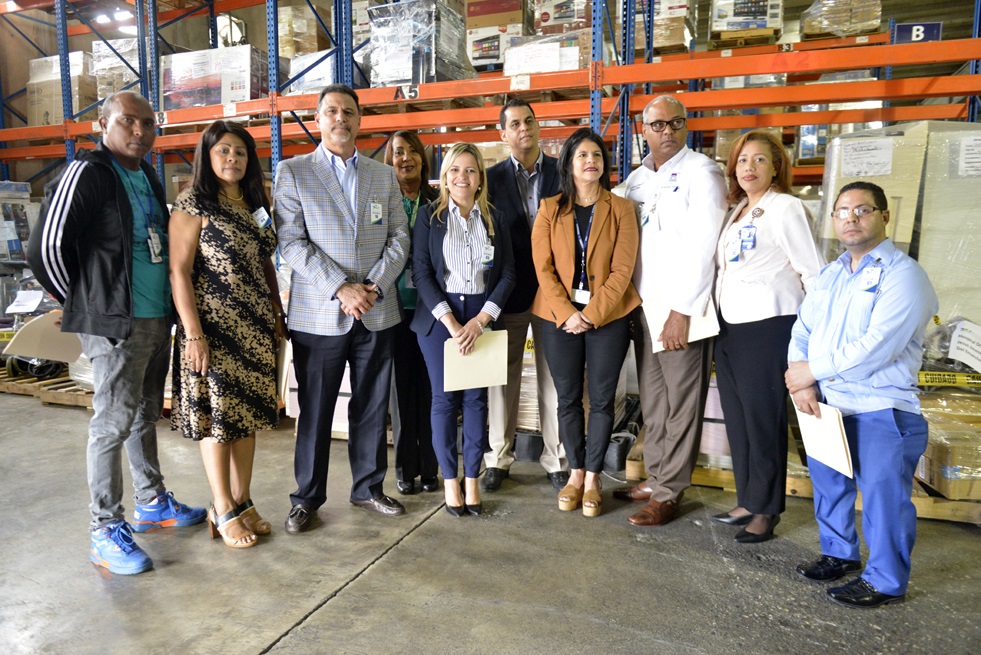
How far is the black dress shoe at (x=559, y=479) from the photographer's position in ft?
11.6

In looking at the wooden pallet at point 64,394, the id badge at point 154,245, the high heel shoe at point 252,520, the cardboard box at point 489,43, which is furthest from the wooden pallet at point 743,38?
the wooden pallet at point 64,394

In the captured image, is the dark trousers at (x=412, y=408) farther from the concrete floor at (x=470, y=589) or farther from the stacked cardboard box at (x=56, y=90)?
the stacked cardboard box at (x=56, y=90)

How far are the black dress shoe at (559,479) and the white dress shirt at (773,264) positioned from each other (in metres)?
1.28

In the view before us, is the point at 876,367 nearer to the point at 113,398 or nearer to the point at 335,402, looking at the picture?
the point at 335,402

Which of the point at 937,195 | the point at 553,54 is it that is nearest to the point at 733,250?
the point at 937,195

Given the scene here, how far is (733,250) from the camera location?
281cm

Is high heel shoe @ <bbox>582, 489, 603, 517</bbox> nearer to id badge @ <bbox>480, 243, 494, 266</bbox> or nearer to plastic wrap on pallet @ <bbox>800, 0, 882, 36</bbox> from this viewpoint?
id badge @ <bbox>480, 243, 494, 266</bbox>

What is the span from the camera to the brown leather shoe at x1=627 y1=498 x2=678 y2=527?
3.09 m

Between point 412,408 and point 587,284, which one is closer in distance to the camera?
point 587,284

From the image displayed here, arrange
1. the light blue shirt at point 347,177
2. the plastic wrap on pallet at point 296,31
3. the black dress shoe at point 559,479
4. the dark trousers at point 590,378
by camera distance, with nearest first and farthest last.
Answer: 1. the light blue shirt at point 347,177
2. the dark trousers at point 590,378
3. the black dress shoe at point 559,479
4. the plastic wrap on pallet at point 296,31

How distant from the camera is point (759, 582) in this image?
2557 millimetres

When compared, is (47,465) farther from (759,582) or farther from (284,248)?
(759,582)

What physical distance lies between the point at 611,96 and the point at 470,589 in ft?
15.2

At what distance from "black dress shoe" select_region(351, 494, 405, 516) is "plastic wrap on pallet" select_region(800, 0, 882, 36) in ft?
19.0
